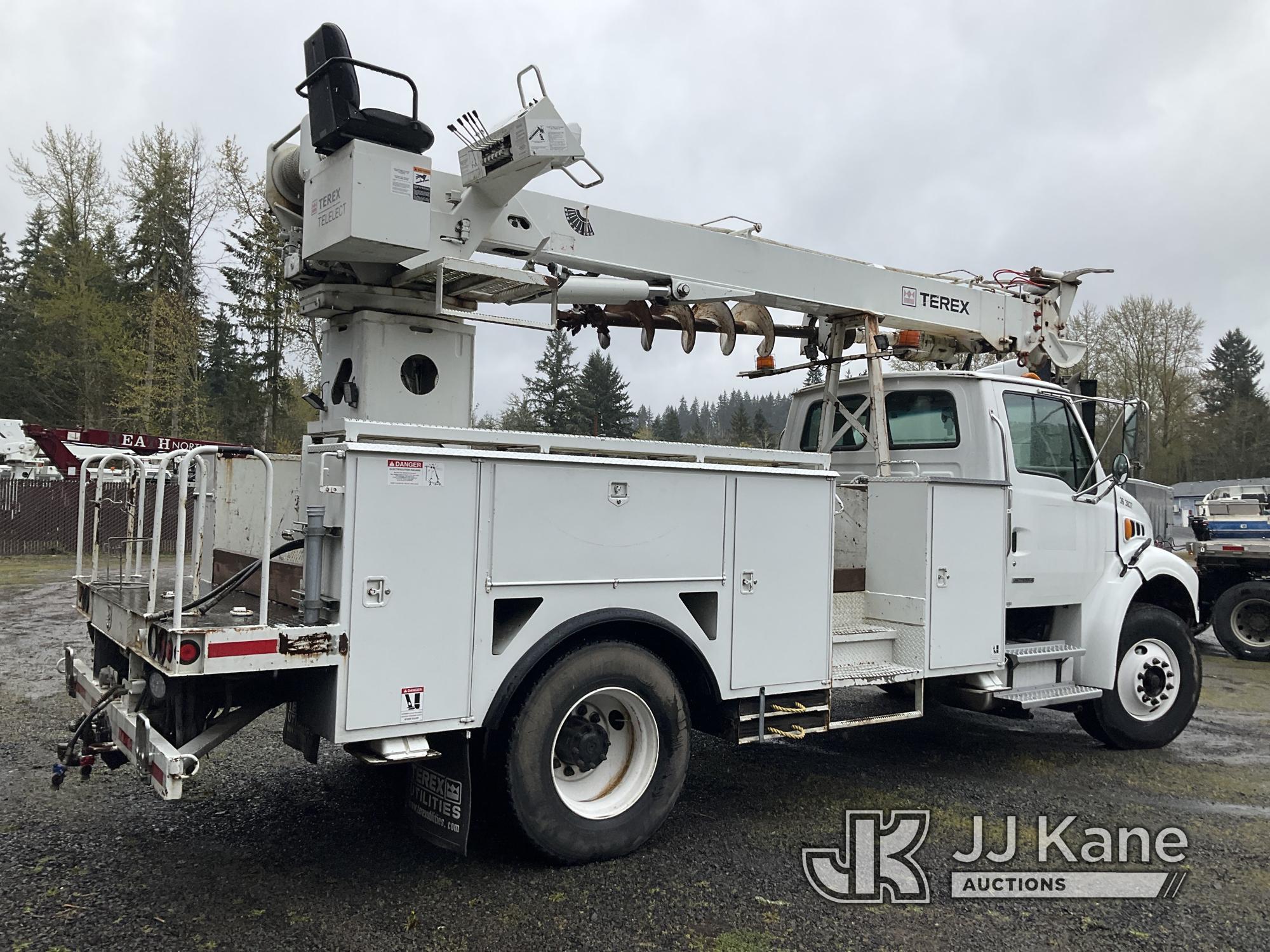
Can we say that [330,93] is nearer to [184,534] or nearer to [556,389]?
[184,534]

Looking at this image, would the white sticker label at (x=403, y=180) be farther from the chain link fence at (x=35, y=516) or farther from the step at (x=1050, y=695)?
the chain link fence at (x=35, y=516)

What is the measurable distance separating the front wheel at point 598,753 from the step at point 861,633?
1.19 m

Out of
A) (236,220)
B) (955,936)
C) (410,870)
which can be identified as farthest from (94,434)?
(955,936)

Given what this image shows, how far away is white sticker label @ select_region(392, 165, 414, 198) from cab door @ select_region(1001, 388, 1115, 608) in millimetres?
3930

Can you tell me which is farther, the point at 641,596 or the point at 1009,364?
the point at 1009,364

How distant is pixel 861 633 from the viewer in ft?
17.5

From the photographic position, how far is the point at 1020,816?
5.21m

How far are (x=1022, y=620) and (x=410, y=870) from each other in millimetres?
4515

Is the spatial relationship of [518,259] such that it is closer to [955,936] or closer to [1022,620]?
[955,936]

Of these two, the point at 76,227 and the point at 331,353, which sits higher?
the point at 76,227

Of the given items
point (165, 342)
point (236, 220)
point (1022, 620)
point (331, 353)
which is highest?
point (236, 220)

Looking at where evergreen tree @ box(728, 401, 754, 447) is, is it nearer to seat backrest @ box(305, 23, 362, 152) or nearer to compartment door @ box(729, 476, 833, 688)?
compartment door @ box(729, 476, 833, 688)

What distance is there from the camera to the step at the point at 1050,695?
5.86m

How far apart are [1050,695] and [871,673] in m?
1.63
